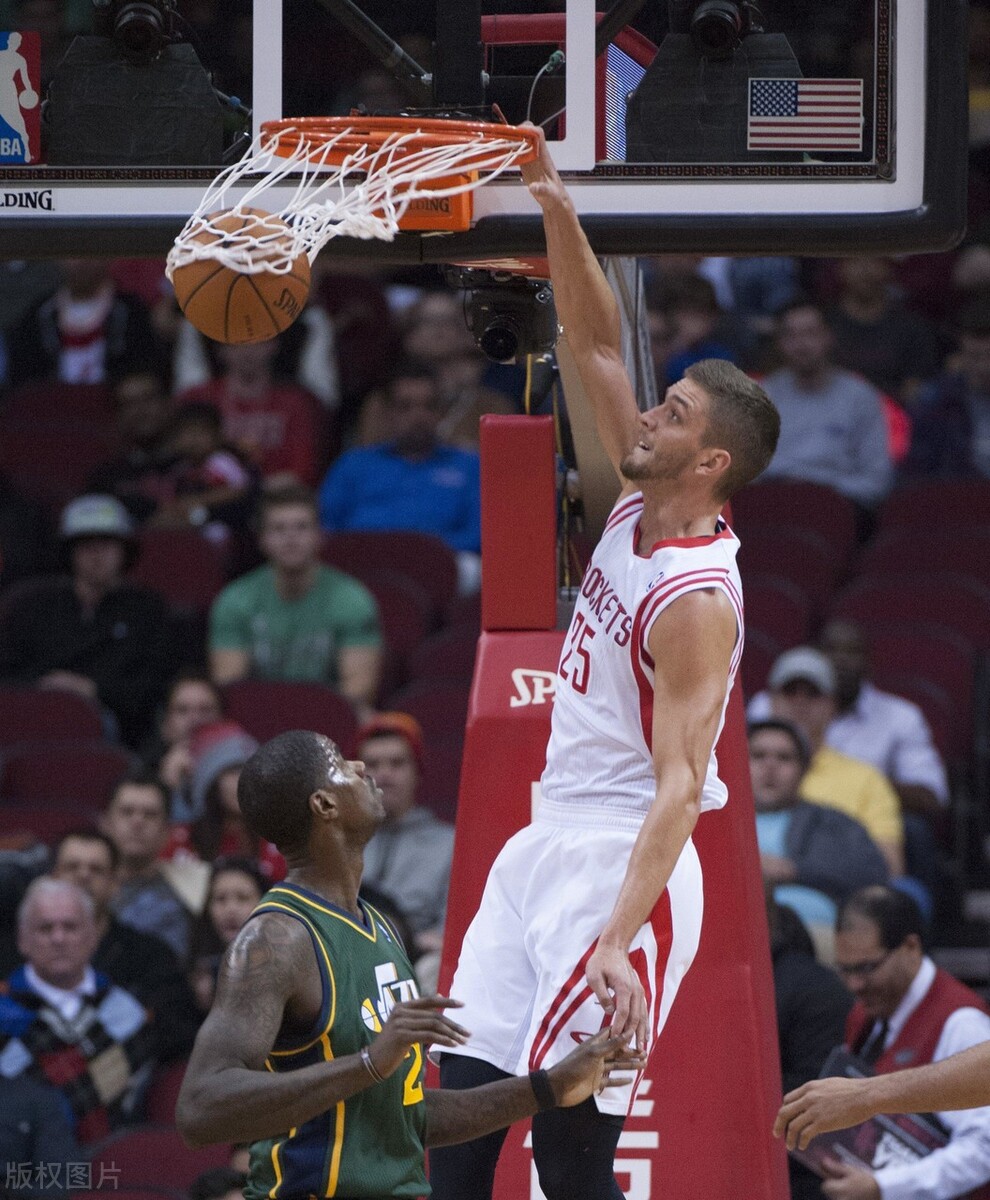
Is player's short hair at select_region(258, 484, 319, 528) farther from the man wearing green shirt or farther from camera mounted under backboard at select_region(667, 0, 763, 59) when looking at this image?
camera mounted under backboard at select_region(667, 0, 763, 59)

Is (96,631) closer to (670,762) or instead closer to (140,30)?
(140,30)

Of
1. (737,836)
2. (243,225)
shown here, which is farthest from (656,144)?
(737,836)

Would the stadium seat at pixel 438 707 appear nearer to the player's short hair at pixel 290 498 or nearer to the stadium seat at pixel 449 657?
the stadium seat at pixel 449 657

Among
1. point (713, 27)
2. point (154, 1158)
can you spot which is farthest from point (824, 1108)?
point (154, 1158)

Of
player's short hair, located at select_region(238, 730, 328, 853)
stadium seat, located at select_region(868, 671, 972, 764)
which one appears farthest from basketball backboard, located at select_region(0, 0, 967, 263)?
stadium seat, located at select_region(868, 671, 972, 764)

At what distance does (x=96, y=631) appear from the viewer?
30.5ft

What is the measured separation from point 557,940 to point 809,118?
5.84ft

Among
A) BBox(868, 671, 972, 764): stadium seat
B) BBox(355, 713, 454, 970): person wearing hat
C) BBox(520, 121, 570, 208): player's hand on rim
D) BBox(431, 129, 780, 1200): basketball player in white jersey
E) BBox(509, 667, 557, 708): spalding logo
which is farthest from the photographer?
BBox(868, 671, 972, 764): stadium seat

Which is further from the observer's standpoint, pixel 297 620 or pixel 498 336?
pixel 297 620

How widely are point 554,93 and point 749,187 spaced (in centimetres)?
45

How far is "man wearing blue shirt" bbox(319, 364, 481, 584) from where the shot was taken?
386 inches

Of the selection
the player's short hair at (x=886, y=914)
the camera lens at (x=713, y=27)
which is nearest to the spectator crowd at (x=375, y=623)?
the player's short hair at (x=886, y=914)

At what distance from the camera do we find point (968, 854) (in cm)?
841

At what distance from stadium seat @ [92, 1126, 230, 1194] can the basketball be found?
9.37 feet
